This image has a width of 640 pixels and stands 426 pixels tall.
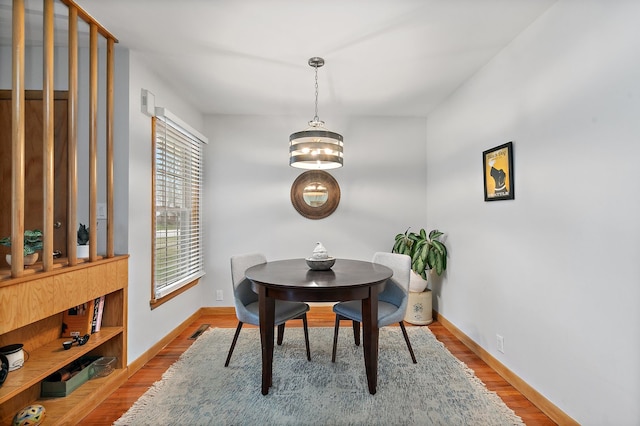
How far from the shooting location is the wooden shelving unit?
1529 millimetres

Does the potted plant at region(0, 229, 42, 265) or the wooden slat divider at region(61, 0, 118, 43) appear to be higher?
the wooden slat divider at region(61, 0, 118, 43)

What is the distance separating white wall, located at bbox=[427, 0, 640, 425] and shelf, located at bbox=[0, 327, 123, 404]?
2912 mm

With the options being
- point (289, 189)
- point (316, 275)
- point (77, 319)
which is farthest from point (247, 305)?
point (289, 189)

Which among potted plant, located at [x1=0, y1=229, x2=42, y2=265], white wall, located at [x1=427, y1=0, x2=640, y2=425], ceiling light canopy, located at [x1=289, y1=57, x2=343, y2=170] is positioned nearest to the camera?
white wall, located at [x1=427, y1=0, x2=640, y2=425]

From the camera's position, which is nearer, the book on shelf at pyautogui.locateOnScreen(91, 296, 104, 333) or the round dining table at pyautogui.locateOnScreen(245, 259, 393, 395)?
the round dining table at pyautogui.locateOnScreen(245, 259, 393, 395)

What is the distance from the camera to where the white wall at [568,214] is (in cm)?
143

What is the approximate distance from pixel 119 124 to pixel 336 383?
256 cm

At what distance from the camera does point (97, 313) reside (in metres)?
2.17

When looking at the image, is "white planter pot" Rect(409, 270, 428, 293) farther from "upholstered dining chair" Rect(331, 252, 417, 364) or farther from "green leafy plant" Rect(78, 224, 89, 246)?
"green leafy plant" Rect(78, 224, 89, 246)

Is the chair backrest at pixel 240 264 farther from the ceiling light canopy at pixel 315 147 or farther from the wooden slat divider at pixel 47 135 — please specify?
the wooden slat divider at pixel 47 135

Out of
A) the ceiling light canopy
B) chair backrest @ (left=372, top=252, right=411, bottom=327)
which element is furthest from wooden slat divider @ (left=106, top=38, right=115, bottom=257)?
chair backrest @ (left=372, top=252, right=411, bottom=327)

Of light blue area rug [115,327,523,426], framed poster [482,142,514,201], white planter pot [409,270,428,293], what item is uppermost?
framed poster [482,142,514,201]

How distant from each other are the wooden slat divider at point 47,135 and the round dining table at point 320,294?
1.20 metres

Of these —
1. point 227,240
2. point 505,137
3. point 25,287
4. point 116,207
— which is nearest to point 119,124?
point 116,207
